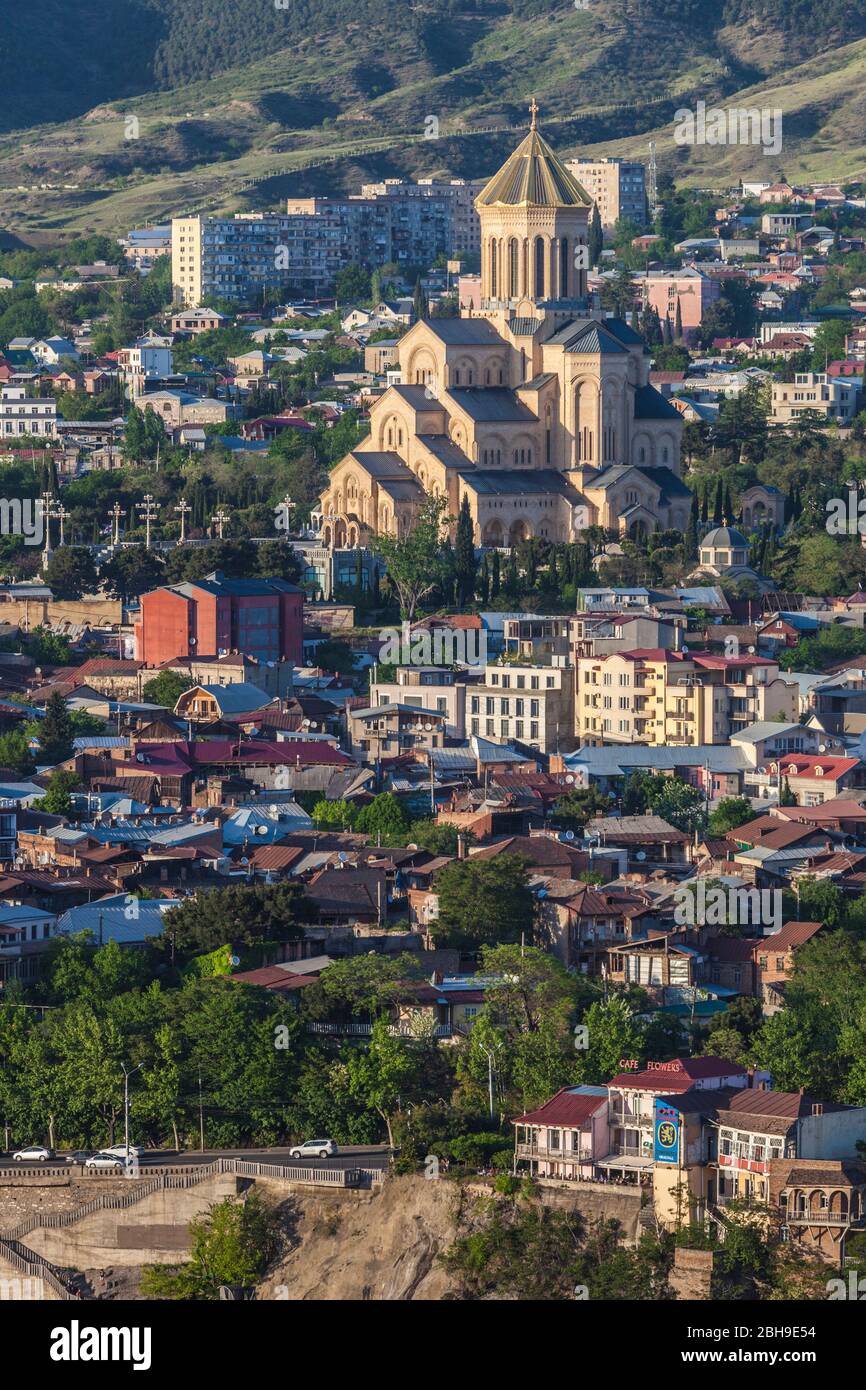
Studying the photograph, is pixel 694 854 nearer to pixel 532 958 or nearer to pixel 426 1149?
pixel 532 958

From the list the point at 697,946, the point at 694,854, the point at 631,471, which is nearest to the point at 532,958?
the point at 697,946

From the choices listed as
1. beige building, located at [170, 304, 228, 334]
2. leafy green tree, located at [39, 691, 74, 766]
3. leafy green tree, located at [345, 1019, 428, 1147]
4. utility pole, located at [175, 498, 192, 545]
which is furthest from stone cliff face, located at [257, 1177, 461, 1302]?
beige building, located at [170, 304, 228, 334]

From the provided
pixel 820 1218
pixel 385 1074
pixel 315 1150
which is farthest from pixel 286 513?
pixel 820 1218

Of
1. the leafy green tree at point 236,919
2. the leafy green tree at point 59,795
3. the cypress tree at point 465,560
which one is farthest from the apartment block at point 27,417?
the leafy green tree at point 236,919

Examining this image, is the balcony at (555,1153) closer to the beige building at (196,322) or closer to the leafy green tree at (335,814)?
the leafy green tree at (335,814)

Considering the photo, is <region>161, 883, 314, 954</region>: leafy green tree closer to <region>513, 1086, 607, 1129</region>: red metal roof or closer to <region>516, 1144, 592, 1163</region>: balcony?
<region>513, 1086, 607, 1129</region>: red metal roof

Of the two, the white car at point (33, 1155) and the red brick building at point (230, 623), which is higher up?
the red brick building at point (230, 623)
